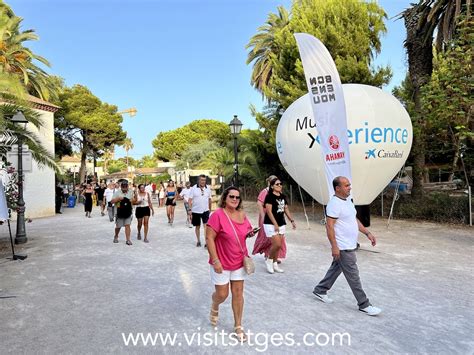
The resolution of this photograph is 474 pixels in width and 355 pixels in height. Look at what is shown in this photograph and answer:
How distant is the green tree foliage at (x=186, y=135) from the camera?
5350cm

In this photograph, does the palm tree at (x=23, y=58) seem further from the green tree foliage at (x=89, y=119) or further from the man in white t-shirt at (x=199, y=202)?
the man in white t-shirt at (x=199, y=202)

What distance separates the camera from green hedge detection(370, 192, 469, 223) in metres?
12.4

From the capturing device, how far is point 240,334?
3770 mm

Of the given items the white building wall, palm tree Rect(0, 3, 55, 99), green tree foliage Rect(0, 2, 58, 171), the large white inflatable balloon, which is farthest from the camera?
palm tree Rect(0, 3, 55, 99)

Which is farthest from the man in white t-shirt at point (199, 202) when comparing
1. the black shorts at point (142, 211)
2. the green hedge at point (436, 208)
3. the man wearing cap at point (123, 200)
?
the green hedge at point (436, 208)

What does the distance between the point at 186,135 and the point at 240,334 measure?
170 feet

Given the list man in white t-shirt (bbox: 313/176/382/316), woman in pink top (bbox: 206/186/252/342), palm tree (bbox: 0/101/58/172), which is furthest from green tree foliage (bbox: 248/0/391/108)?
woman in pink top (bbox: 206/186/252/342)

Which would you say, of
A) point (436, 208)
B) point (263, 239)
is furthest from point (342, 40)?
point (263, 239)

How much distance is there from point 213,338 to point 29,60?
78.7 ft

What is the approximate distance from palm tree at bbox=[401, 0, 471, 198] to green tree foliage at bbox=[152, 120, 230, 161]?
37.1m

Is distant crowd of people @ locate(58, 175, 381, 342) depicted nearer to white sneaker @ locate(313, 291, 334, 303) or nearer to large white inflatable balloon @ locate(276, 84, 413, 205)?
white sneaker @ locate(313, 291, 334, 303)

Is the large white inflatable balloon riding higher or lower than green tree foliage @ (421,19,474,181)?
lower

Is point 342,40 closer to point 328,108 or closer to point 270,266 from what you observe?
point 328,108

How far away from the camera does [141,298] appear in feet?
17.0
